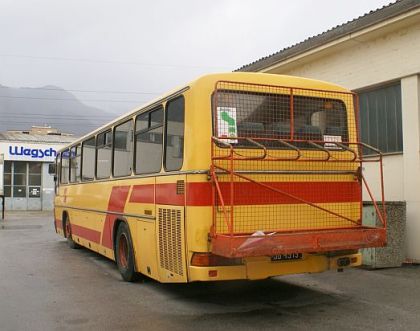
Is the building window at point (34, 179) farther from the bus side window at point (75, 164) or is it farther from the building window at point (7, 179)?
the bus side window at point (75, 164)

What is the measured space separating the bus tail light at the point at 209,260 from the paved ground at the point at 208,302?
689 millimetres

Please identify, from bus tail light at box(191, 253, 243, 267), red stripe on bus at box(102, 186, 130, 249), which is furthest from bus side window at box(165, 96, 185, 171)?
red stripe on bus at box(102, 186, 130, 249)

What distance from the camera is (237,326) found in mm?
6367

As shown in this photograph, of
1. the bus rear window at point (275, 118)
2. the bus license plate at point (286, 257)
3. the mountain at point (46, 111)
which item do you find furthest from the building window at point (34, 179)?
the mountain at point (46, 111)

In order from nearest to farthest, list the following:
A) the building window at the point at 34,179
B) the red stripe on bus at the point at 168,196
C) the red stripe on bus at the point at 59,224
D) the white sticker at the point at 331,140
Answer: the red stripe on bus at the point at 168,196
the white sticker at the point at 331,140
the red stripe on bus at the point at 59,224
the building window at the point at 34,179

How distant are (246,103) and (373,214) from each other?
4.27m

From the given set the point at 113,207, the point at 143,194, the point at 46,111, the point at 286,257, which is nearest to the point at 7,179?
the point at 113,207

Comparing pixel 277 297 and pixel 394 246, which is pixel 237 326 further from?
pixel 394 246

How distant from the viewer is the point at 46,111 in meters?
156

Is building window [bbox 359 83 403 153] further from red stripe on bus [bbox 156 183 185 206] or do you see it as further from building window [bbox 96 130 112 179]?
red stripe on bus [bbox 156 183 185 206]

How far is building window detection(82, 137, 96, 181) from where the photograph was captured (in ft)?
38.5

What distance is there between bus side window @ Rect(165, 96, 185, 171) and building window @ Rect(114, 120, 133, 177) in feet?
5.37

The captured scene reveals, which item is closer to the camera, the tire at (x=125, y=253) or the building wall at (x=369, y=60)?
the tire at (x=125, y=253)

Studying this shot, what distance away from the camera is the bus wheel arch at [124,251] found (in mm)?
8938
